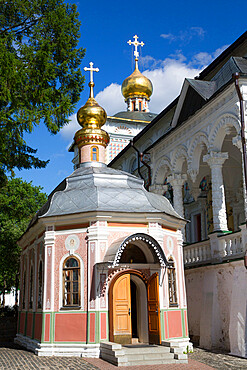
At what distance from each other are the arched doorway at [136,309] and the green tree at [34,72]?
192 inches

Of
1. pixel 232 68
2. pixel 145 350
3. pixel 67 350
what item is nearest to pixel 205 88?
pixel 232 68

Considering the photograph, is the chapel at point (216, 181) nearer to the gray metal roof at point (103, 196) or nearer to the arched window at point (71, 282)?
the gray metal roof at point (103, 196)

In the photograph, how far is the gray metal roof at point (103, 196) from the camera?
462 inches

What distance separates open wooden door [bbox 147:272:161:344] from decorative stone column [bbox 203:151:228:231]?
2738 mm

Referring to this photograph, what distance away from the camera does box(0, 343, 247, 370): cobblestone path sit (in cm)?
909

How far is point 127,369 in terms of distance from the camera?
29.2 feet

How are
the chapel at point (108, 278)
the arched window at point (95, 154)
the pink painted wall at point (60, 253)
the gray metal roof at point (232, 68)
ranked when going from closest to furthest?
1. the chapel at point (108, 278)
2. the pink painted wall at point (60, 253)
3. the gray metal roof at point (232, 68)
4. the arched window at point (95, 154)

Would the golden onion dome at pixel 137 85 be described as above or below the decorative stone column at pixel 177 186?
above

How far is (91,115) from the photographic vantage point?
16.6 m

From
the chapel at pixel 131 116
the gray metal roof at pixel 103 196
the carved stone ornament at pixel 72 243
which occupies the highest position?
the chapel at pixel 131 116

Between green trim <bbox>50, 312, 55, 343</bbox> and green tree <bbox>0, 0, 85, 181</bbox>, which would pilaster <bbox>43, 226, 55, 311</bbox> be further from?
green tree <bbox>0, 0, 85, 181</bbox>

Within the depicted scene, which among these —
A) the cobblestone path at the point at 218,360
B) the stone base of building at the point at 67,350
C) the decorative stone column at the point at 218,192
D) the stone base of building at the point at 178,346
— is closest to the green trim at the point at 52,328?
the stone base of building at the point at 67,350

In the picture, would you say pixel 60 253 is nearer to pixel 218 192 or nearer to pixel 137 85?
pixel 218 192

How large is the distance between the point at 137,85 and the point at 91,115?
18.5 meters
